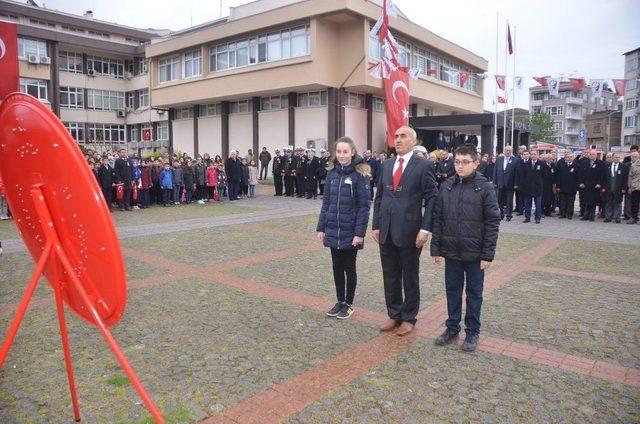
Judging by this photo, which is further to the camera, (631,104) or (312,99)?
(631,104)

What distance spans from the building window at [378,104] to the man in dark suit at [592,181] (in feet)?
59.9

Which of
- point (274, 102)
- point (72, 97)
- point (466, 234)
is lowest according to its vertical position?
point (466, 234)

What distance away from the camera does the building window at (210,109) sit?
36844 mm

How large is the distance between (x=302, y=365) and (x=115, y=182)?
14844 mm

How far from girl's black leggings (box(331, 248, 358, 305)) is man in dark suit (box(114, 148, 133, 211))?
535 inches

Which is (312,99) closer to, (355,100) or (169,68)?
(355,100)

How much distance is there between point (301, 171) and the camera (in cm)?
2280

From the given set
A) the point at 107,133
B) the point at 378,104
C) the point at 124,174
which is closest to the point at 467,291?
the point at 124,174

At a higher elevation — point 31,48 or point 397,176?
point 31,48

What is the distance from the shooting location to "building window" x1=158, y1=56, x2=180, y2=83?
37606mm

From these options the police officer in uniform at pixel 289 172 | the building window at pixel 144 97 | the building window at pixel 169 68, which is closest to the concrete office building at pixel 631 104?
the building window at pixel 169 68

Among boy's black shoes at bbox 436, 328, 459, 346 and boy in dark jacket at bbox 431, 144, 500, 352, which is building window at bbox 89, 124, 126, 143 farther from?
boy's black shoes at bbox 436, 328, 459, 346

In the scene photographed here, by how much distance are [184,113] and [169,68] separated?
3.59 m

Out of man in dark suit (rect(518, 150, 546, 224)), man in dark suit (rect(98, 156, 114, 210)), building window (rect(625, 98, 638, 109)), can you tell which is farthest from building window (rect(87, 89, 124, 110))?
building window (rect(625, 98, 638, 109))
